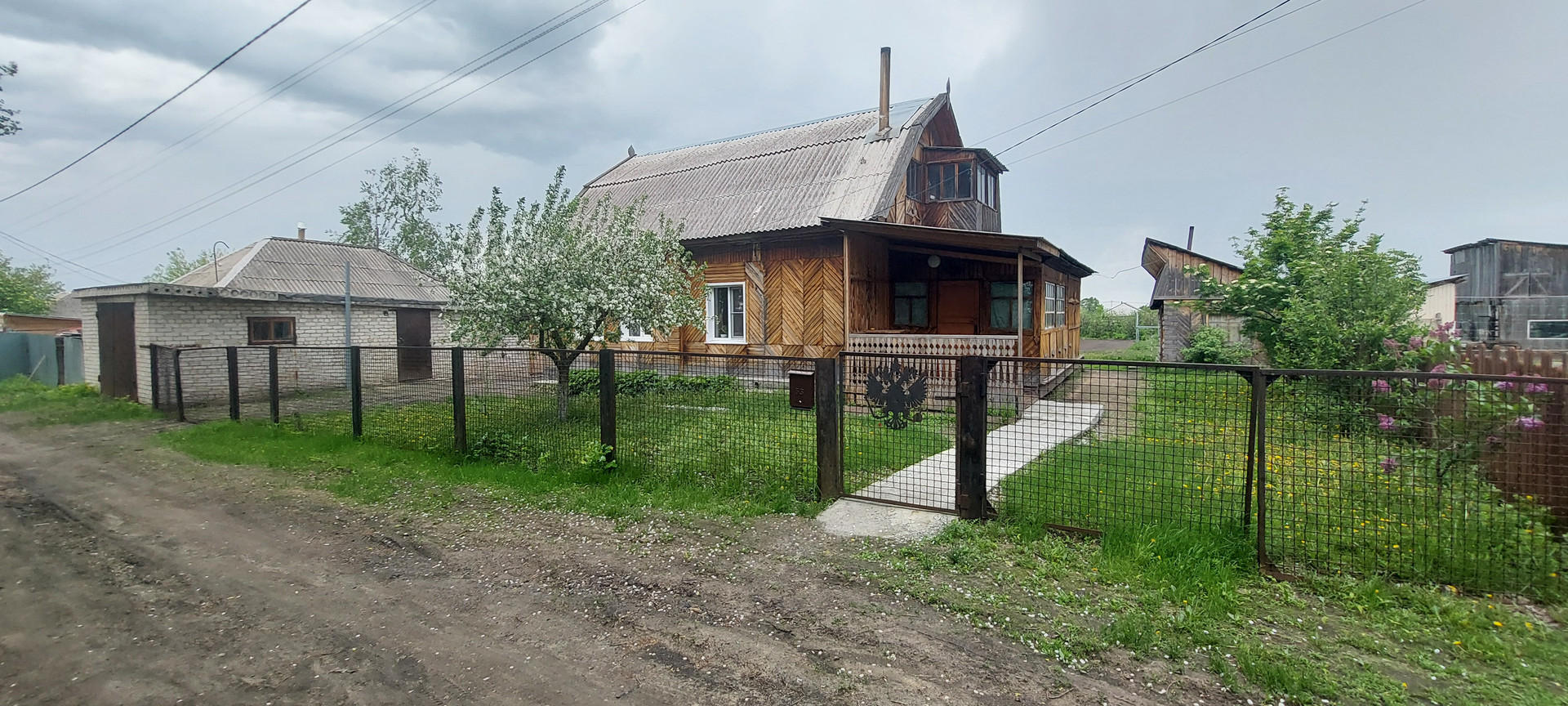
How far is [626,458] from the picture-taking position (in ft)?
22.7

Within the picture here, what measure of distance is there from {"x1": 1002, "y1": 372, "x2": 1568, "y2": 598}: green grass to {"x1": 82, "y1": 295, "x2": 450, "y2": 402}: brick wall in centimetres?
1124

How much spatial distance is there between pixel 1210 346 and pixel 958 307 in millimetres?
7650

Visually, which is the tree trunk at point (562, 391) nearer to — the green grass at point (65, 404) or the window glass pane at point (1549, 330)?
the green grass at point (65, 404)

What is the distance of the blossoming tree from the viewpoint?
372 inches

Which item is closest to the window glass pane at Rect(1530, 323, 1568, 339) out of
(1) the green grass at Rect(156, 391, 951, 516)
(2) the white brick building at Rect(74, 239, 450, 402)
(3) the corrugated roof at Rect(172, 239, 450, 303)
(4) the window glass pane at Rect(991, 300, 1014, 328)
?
(4) the window glass pane at Rect(991, 300, 1014, 328)

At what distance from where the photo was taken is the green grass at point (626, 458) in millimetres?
6164

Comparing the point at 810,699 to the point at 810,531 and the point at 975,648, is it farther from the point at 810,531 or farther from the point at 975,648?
the point at 810,531

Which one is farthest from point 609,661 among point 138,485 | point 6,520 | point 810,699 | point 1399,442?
point 138,485

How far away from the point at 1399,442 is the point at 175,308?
63.9 ft

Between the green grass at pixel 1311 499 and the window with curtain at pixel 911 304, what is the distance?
11.0 m

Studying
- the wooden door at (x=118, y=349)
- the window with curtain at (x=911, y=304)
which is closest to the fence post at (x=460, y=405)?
the window with curtain at (x=911, y=304)

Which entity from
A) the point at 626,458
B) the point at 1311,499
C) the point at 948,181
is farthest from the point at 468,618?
the point at 948,181

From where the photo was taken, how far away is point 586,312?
967cm

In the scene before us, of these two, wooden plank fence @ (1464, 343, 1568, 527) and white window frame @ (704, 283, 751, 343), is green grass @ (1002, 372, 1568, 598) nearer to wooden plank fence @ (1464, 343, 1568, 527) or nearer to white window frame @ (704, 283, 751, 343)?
wooden plank fence @ (1464, 343, 1568, 527)
